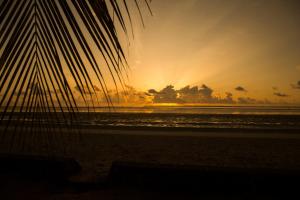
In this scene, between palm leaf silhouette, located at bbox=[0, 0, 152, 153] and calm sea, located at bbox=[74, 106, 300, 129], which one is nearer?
palm leaf silhouette, located at bbox=[0, 0, 152, 153]

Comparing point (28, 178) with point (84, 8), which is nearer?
point (84, 8)

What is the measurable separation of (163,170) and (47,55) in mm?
2705

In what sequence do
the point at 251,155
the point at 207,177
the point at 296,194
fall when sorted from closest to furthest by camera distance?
the point at 296,194 → the point at 207,177 → the point at 251,155

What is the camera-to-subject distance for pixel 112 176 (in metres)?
3.28

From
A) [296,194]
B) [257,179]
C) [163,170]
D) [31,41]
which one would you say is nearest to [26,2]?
[31,41]

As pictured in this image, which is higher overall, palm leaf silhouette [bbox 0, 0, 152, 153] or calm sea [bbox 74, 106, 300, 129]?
palm leaf silhouette [bbox 0, 0, 152, 153]

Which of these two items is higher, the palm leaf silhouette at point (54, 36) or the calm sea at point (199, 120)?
the palm leaf silhouette at point (54, 36)

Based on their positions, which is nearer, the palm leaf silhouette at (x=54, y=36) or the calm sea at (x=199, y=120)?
the palm leaf silhouette at (x=54, y=36)

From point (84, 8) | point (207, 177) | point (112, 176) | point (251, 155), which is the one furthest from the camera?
point (251, 155)

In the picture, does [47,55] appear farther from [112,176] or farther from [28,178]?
[28,178]

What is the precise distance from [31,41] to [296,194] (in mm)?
3255

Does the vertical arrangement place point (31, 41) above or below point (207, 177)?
above

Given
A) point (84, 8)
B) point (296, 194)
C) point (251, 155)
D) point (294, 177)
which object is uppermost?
point (84, 8)

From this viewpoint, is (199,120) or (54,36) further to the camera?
(199,120)
